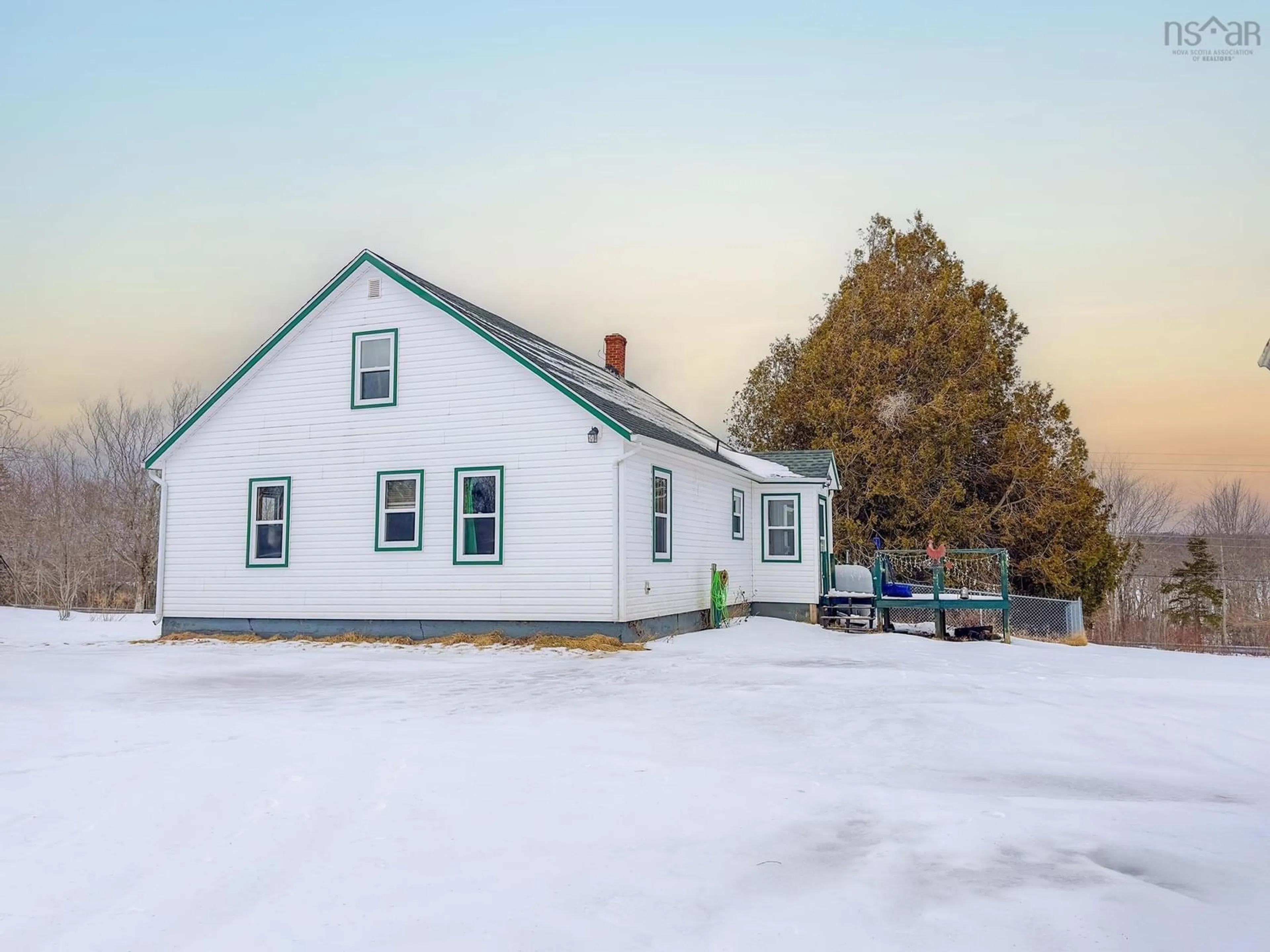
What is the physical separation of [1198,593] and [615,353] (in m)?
31.0

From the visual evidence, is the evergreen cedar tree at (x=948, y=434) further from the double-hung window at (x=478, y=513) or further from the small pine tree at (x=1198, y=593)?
the double-hung window at (x=478, y=513)

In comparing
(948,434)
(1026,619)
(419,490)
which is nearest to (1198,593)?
(948,434)

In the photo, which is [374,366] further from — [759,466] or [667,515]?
[759,466]

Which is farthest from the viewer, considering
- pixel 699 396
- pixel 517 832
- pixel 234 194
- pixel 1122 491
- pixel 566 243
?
pixel 1122 491

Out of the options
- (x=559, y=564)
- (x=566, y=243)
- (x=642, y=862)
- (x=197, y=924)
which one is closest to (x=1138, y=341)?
(x=566, y=243)

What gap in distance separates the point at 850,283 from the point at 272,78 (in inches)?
851

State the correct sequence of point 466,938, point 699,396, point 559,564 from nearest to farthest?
point 466,938 < point 559,564 < point 699,396

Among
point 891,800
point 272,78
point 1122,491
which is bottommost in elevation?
point 891,800

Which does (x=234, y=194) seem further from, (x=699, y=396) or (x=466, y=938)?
(x=699, y=396)

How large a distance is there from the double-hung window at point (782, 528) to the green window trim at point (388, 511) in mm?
9091

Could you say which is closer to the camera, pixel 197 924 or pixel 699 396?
pixel 197 924

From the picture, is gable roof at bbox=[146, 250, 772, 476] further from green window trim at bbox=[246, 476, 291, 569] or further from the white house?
green window trim at bbox=[246, 476, 291, 569]

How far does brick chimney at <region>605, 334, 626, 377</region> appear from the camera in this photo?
84.0 ft

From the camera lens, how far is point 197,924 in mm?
4047
